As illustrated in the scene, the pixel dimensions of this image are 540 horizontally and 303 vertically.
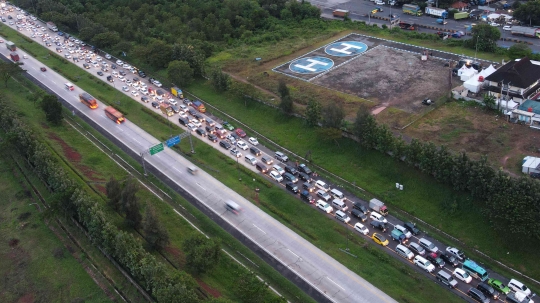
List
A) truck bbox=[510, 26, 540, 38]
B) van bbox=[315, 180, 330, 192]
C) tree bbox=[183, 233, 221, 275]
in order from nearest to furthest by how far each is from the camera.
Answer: tree bbox=[183, 233, 221, 275], van bbox=[315, 180, 330, 192], truck bbox=[510, 26, 540, 38]

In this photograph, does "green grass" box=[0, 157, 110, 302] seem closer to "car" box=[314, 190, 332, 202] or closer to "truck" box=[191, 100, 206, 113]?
"car" box=[314, 190, 332, 202]

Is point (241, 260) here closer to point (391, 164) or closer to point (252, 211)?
point (252, 211)

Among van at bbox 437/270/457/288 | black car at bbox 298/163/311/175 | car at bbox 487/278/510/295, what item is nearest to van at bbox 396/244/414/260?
van at bbox 437/270/457/288

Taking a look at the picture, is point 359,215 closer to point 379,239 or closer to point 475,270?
point 379,239

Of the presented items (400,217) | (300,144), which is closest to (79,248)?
(300,144)

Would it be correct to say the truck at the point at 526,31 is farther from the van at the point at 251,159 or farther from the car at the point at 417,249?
the car at the point at 417,249

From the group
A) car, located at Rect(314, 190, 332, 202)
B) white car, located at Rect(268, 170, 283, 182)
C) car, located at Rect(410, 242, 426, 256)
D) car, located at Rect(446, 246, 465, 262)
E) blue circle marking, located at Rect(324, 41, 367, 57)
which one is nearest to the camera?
car, located at Rect(446, 246, 465, 262)

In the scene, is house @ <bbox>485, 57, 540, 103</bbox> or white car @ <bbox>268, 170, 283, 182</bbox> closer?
white car @ <bbox>268, 170, 283, 182</bbox>

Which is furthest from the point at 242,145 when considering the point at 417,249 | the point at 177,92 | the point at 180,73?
the point at 417,249
